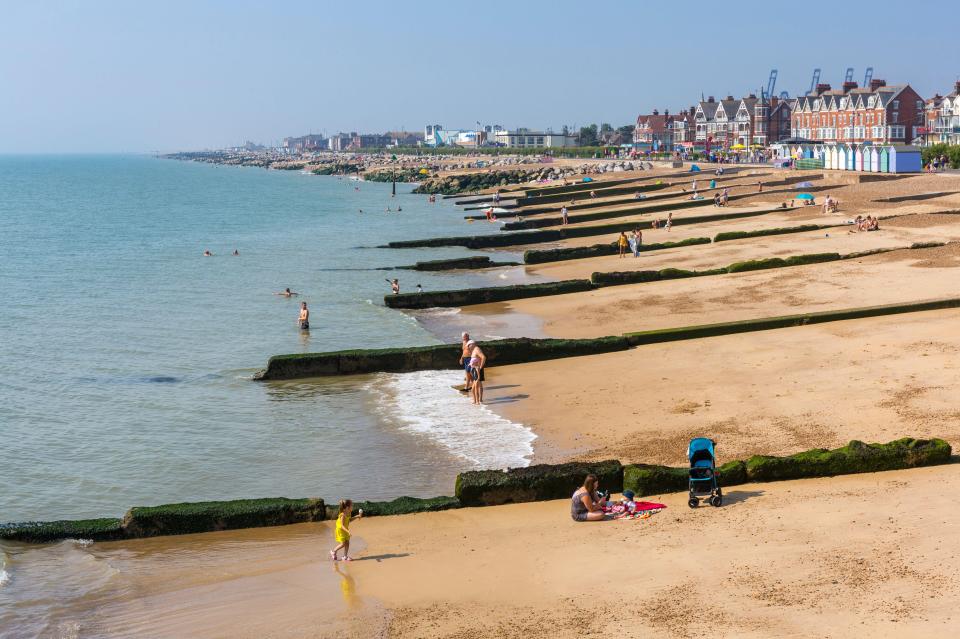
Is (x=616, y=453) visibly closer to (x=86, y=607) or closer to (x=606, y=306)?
(x=86, y=607)

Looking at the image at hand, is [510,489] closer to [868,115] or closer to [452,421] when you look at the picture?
[452,421]

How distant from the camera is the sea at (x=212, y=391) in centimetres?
1927

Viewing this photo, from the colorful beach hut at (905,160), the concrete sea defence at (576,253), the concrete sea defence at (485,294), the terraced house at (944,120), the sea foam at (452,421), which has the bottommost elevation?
the sea foam at (452,421)

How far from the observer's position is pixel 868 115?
126m

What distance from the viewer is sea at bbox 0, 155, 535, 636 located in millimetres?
19266

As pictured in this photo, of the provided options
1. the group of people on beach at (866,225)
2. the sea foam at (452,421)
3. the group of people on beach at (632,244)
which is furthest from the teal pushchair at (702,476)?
the group of people on beach at (866,225)

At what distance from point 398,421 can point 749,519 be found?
10399 millimetres

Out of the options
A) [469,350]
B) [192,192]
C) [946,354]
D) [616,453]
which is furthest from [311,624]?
[192,192]

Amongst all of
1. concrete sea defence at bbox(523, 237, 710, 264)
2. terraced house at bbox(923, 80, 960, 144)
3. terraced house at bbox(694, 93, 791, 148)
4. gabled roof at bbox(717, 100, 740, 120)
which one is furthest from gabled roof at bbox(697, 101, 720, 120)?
concrete sea defence at bbox(523, 237, 710, 264)

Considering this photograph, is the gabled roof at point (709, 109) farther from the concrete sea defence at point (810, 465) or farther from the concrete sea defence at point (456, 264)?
the concrete sea defence at point (810, 465)

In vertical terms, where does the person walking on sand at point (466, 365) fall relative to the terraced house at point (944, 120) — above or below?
below

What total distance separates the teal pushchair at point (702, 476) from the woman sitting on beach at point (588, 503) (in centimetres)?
141

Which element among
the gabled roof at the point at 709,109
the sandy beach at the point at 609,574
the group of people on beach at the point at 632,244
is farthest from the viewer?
the gabled roof at the point at 709,109

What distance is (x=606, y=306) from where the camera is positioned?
115ft
